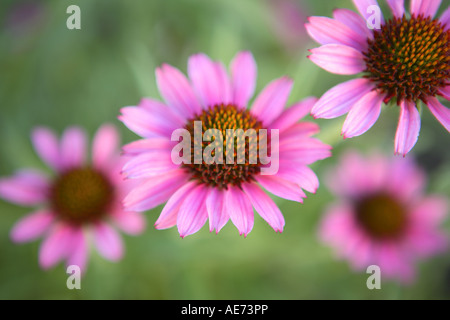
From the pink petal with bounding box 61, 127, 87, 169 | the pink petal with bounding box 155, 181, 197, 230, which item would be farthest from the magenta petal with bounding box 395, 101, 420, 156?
the pink petal with bounding box 61, 127, 87, 169

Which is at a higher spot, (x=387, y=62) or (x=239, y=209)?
(x=387, y=62)

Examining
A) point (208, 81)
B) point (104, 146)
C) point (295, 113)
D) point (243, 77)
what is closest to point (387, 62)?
point (295, 113)

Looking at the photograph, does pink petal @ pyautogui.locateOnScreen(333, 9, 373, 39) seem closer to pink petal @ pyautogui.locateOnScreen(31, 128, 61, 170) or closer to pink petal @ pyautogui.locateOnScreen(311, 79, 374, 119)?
pink petal @ pyautogui.locateOnScreen(311, 79, 374, 119)

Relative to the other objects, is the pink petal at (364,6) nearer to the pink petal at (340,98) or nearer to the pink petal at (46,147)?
the pink petal at (340,98)

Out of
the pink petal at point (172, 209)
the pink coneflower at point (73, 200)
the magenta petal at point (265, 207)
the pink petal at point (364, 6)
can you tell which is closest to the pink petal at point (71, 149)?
the pink coneflower at point (73, 200)

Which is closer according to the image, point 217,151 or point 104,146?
point 217,151

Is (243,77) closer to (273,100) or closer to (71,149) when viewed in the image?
(273,100)
